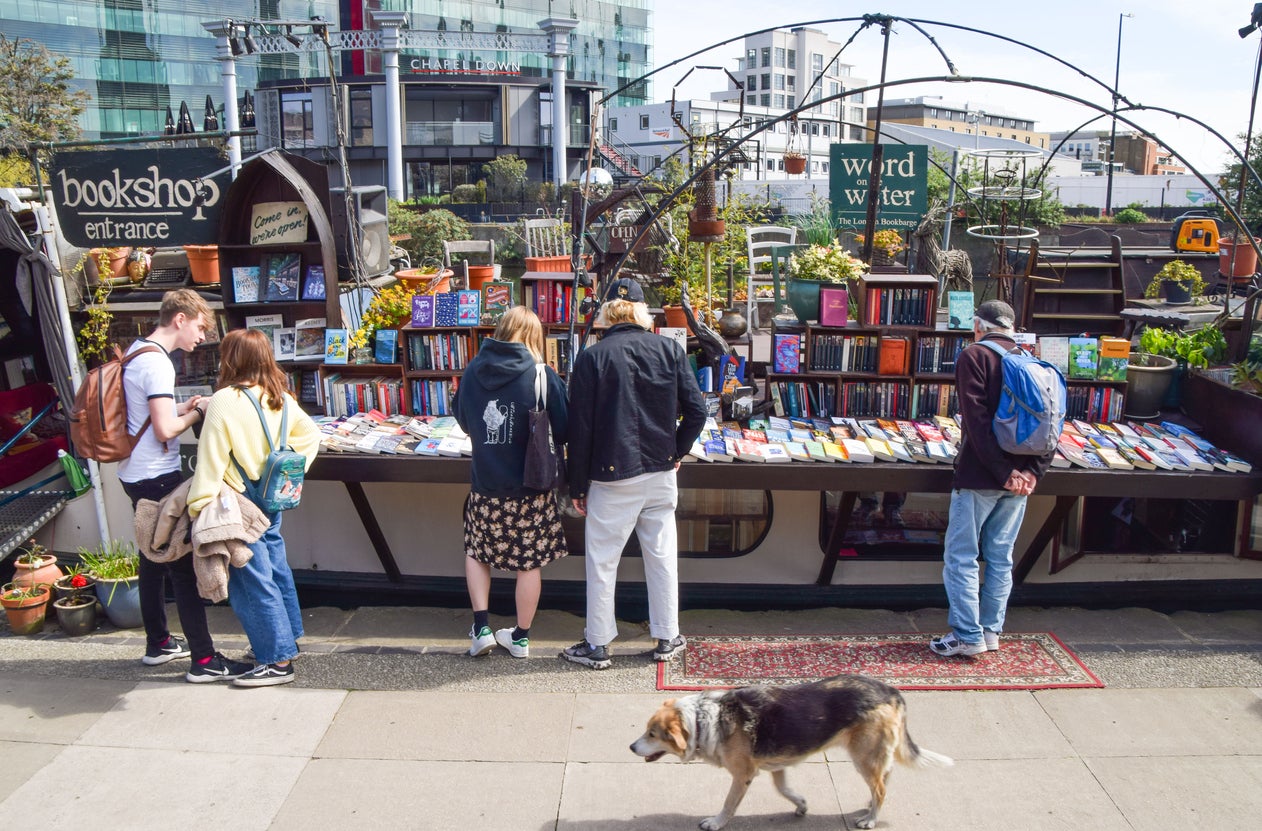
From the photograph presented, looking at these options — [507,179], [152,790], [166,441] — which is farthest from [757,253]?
[507,179]

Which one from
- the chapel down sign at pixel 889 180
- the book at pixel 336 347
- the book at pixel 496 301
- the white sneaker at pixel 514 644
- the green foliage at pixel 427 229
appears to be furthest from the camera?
the green foliage at pixel 427 229

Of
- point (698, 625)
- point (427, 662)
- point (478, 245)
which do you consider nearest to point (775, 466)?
point (698, 625)

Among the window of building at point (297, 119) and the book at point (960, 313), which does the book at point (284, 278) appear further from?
the window of building at point (297, 119)

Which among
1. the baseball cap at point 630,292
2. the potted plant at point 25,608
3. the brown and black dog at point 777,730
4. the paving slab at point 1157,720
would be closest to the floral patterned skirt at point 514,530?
the baseball cap at point 630,292

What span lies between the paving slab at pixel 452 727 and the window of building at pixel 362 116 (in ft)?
140

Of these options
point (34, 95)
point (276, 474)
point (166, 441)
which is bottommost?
point (276, 474)

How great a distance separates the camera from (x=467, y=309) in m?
6.72

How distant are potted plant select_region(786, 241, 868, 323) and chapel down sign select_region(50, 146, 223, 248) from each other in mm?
4199

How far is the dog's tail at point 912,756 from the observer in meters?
3.78

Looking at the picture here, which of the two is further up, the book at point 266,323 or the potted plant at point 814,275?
the potted plant at point 814,275

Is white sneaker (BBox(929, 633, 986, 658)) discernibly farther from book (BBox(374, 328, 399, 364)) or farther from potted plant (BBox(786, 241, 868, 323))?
book (BBox(374, 328, 399, 364))

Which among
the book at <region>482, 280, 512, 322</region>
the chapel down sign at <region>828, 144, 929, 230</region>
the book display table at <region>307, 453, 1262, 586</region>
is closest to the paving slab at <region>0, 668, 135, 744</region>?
the book display table at <region>307, 453, 1262, 586</region>

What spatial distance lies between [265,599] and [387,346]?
229 cm

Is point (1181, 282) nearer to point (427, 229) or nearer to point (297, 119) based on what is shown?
point (427, 229)
